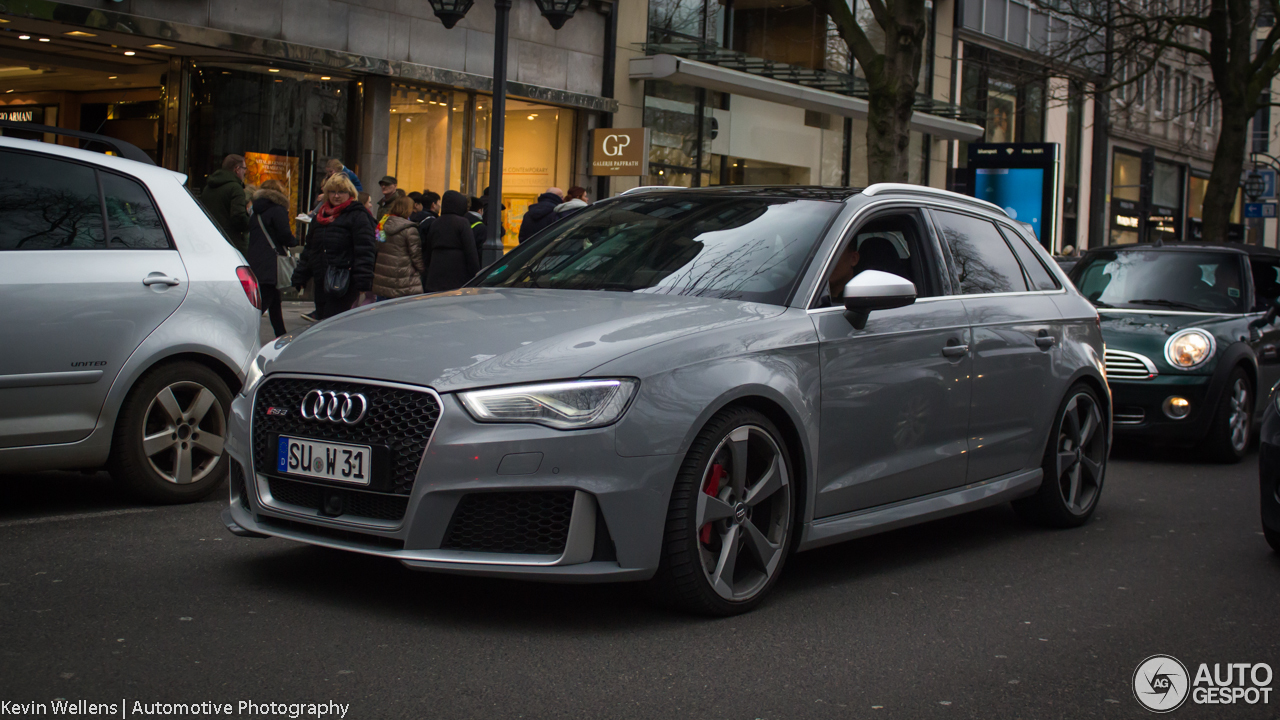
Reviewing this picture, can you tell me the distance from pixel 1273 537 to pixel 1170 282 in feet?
16.8

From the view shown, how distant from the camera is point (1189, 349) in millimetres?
10078

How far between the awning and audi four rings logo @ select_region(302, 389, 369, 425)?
20.2 metres

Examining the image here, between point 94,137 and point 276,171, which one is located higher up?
point 276,171

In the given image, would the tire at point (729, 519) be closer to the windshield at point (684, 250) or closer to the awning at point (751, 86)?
the windshield at point (684, 250)

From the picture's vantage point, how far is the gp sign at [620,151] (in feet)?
69.5

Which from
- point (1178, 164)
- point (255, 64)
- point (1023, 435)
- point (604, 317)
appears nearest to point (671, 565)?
point (604, 317)

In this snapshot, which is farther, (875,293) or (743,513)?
(875,293)

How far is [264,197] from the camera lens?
13.3 meters

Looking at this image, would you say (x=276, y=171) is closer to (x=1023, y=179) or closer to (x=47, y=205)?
(x=47, y=205)

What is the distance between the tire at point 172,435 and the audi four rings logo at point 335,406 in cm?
215

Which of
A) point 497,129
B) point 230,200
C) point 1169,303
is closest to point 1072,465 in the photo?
point 1169,303

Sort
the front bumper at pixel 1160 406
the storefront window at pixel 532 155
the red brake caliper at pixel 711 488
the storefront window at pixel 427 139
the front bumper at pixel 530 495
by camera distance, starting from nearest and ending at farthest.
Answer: the front bumper at pixel 530 495 < the red brake caliper at pixel 711 488 < the front bumper at pixel 1160 406 < the storefront window at pixel 427 139 < the storefront window at pixel 532 155

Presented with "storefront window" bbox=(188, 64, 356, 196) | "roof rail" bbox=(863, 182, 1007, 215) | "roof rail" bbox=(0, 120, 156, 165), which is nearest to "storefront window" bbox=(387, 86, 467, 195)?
"storefront window" bbox=(188, 64, 356, 196)

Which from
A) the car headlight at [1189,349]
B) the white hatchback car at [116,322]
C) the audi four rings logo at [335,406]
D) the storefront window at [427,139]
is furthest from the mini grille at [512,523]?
the storefront window at [427,139]
